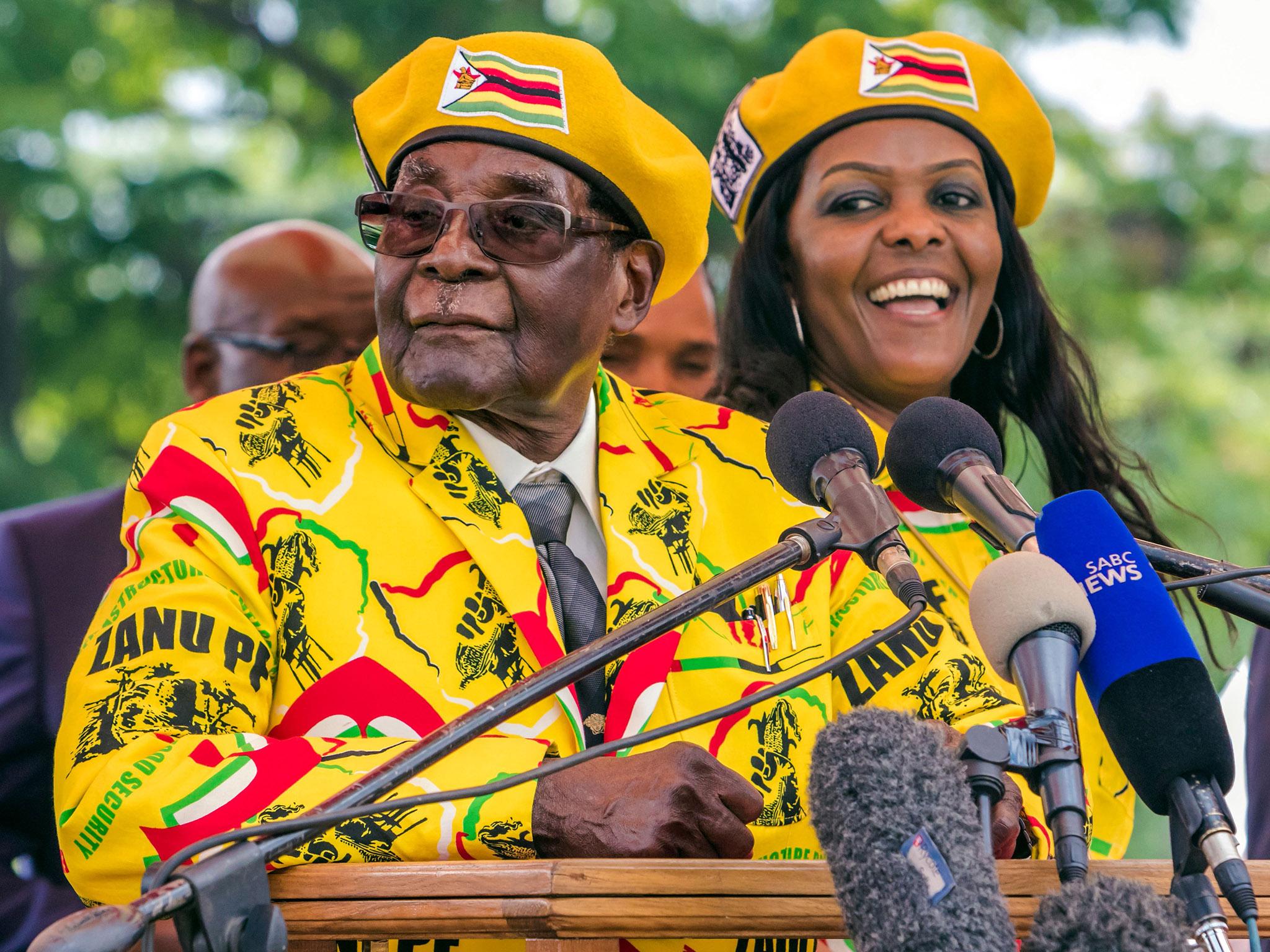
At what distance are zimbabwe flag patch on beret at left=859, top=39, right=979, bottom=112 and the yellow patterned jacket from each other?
909 mm

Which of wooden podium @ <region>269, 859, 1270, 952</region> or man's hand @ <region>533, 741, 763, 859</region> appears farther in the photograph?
man's hand @ <region>533, 741, 763, 859</region>

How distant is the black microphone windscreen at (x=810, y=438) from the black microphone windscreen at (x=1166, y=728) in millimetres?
449

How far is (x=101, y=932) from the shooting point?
1346 mm

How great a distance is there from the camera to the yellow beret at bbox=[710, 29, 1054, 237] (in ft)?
10.6

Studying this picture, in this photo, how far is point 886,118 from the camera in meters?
3.23

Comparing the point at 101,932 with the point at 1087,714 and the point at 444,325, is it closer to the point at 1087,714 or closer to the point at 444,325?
the point at 444,325

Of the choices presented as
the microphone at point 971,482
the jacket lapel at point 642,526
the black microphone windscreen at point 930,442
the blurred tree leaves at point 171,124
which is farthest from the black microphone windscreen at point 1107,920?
the blurred tree leaves at point 171,124

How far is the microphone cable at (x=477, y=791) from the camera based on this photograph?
4.83 feet

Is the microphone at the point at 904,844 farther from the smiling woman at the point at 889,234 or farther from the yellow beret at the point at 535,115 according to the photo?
the smiling woman at the point at 889,234

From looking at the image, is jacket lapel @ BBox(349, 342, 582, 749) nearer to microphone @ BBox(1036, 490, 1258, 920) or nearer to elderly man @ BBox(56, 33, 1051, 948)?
elderly man @ BBox(56, 33, 1051, 948)

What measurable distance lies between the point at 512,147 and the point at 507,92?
10 centimetres

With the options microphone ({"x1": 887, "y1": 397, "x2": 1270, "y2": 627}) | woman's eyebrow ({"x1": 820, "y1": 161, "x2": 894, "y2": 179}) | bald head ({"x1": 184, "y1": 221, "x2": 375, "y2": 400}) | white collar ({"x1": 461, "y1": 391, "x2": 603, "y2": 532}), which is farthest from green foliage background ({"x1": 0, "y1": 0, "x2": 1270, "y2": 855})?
microphone ({"x1": 887, "y1": 397, "x2": 1270, "y2": 627})

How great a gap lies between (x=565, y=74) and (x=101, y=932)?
1.67m

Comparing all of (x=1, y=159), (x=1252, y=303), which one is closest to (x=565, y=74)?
(x=1, y=159)
